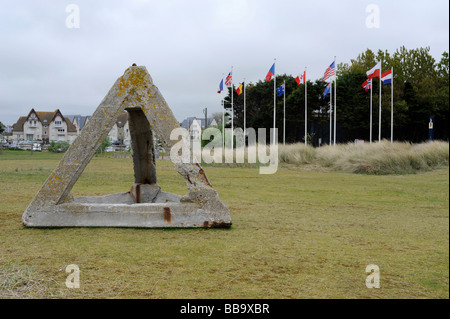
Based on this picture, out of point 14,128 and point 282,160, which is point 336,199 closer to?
point 282,160

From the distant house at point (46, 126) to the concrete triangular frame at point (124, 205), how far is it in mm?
83541

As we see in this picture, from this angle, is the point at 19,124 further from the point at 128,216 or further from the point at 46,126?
the point at 128,216

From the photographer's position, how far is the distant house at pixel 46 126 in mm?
85425

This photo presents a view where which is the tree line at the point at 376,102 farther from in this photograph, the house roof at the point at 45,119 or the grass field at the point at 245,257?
the house roof at the point at 45,119

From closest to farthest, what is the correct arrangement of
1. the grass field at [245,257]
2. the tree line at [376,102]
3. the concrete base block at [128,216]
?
the grass field at [245,257] → the concrete base block at [128,216] → the tree line at [376,102]

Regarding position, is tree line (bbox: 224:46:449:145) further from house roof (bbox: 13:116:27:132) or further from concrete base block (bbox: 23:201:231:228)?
house roof (bbox: 13:116:27:132)

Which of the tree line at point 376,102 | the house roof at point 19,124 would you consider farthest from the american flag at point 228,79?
the house roof at point 19,124

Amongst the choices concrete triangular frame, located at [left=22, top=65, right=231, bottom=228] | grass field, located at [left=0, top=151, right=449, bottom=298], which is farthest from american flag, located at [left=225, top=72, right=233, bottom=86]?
concrete triangular frame, located at [left=22, top=65, right=231, bottom=228]

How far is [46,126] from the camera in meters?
85.4

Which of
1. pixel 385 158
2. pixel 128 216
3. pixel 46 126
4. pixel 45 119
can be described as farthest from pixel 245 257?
pixel 45 119

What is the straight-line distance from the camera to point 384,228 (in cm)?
682

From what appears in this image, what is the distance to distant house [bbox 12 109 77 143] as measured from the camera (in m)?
85.4

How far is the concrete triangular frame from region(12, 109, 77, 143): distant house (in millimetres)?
83541

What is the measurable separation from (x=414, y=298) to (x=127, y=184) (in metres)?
11.8
